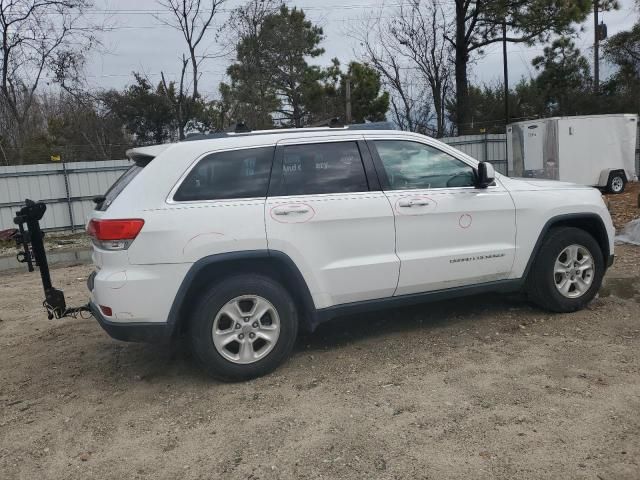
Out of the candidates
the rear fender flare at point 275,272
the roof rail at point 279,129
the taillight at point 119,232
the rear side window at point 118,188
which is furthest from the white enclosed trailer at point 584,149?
the taillight at point 119,232

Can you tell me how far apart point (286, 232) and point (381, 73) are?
863 inches

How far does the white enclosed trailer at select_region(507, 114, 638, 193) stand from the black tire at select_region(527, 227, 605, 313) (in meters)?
11.9

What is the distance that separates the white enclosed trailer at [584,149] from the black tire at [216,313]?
46.5ft

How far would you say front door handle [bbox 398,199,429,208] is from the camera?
4.47 meters

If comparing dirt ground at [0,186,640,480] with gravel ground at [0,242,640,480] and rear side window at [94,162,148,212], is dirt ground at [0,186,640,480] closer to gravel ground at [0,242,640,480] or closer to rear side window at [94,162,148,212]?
gravel ground at [0,242,640,480]

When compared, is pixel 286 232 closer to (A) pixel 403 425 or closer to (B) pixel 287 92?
(A) pixel 403 425

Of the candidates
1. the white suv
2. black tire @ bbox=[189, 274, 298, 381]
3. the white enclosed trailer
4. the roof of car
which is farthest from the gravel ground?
the white enclosed trailer

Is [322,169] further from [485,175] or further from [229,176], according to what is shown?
[485,175]

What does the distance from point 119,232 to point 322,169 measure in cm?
158

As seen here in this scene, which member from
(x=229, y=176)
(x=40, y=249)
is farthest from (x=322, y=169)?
(x=40, y=249)

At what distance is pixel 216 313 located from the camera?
3.99m

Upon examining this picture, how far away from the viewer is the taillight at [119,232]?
3.79 m

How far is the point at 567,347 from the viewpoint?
4.50 metres

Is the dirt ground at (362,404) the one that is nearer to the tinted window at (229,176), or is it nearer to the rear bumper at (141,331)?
the rear bumper at (141,331)
